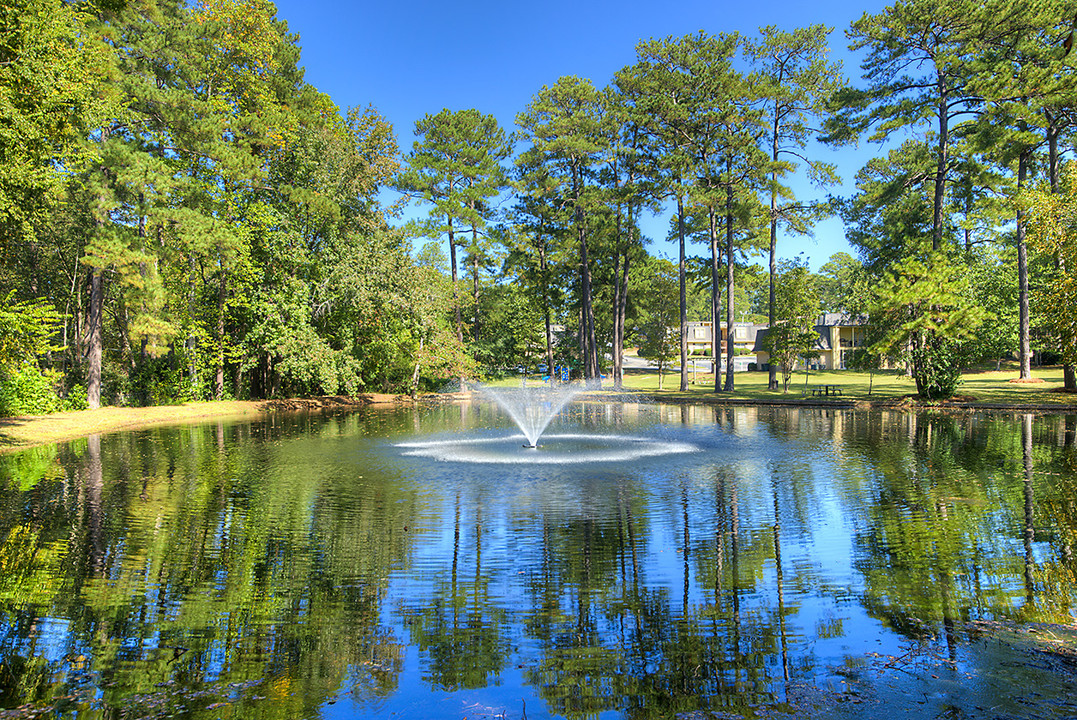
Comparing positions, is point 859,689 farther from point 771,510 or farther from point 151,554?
point 151,554

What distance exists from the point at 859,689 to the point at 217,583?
598cm

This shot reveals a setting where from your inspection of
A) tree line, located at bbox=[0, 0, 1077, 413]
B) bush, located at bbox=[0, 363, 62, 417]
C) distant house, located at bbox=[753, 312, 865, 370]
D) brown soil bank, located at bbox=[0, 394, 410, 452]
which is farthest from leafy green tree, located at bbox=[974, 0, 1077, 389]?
bush, located at bbox=[0, 363, 62, 417]

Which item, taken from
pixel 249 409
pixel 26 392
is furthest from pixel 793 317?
pixel 26 392

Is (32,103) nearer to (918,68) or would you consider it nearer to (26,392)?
(26,392)

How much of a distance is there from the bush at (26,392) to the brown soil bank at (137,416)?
2.40 ft

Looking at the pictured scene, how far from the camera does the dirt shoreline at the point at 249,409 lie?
792 inches

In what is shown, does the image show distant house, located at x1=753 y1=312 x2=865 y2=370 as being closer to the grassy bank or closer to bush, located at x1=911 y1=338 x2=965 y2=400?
the grassy bank

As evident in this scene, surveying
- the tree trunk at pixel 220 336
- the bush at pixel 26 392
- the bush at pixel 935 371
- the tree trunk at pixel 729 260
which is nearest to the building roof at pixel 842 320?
the tree trunk at pixel 729 260

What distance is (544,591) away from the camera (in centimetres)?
621

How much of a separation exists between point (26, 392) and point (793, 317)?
35176 mm

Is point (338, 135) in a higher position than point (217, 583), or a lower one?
higher

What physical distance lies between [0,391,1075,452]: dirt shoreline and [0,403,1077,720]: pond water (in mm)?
7621

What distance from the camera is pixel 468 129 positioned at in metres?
48.5

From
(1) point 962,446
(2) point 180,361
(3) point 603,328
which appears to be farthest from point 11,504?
(3) point 603,328
